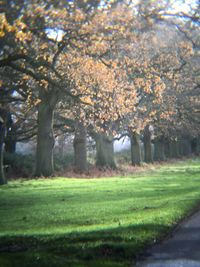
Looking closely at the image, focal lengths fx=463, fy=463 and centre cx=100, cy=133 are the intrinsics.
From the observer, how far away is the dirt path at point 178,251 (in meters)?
8.33

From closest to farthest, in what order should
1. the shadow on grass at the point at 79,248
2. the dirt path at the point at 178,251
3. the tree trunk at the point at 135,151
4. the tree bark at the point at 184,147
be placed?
1. the shadow on grass at the point at 79,248
2. the dirt path at the point at 178,251
3. the tree trunk at the point at 135,151
4. the tree bark at the point at 184,147

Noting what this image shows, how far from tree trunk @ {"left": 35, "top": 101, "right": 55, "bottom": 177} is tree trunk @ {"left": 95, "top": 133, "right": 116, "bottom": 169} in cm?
1072

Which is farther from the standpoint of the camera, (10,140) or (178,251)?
(10,140)

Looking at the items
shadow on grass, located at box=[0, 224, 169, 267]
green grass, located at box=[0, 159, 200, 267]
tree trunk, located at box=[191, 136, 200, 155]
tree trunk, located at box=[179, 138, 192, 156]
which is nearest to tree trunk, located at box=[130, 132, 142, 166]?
green grass, located at box=[0, 159, 200, 267]

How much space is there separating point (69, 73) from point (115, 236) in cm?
1468

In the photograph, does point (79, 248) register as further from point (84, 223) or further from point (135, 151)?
point (135, 151)

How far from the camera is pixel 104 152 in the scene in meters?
44.0

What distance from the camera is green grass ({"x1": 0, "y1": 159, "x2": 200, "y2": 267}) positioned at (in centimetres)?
859

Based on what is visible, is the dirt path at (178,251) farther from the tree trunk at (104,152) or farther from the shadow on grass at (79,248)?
the tree trunk at (104,152)

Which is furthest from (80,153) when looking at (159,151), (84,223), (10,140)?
A: (159,151)

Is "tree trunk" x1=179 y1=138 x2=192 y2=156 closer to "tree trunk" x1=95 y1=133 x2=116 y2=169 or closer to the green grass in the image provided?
"tree trunk" x1=95 y1=133 x2=116 y2=169

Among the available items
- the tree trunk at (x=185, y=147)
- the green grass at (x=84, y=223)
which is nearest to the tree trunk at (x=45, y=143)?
the green grass at (x=84, y=223)

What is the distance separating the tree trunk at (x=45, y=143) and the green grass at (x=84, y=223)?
1061 centimetres

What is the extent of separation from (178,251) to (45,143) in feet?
80.8
